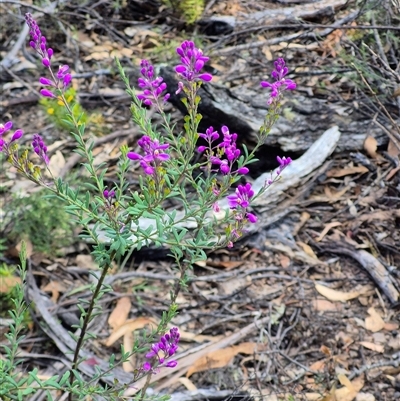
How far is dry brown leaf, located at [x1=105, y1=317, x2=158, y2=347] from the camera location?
108 inches

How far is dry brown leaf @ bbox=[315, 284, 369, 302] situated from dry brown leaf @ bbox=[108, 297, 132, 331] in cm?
100

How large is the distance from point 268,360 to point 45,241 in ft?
4.56

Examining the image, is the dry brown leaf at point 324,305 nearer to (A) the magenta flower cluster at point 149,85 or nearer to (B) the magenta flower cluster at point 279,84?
(B) the magenta flower cluster at point 279,84

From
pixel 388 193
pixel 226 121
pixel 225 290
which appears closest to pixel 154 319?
pixel 225 290

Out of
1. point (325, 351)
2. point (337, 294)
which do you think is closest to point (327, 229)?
point (337, 294)

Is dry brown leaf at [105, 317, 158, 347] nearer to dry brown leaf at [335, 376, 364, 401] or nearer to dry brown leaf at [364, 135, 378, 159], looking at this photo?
dry brown leaf at [335, 376, 364, 401]

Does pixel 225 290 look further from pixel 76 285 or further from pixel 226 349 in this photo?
pixel 76 285

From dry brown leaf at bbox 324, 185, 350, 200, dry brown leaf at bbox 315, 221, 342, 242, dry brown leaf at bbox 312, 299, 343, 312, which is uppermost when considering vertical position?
dry brown leaf at bbox 324, 185, 350, 200

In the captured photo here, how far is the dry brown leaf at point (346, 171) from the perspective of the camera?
358cm

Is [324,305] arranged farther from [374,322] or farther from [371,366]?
[371,366]

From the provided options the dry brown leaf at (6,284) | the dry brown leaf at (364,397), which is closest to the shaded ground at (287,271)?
the dry brown leaf at (364,397)

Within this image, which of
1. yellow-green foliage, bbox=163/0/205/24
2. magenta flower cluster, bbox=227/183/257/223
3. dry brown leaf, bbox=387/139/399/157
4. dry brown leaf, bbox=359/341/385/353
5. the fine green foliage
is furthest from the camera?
yellow-green foliage, bbox=163/0/205/24

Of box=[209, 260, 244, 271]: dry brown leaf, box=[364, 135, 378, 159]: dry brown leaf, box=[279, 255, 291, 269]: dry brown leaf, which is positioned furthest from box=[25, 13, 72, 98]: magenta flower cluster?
box=[364, 135, 378, 159]: dry brown leaf

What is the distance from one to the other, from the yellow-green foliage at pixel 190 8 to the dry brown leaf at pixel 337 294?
3052 mm
